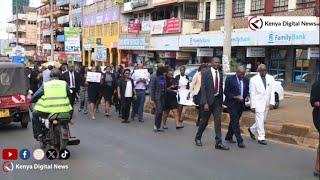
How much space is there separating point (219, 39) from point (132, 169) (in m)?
26.1

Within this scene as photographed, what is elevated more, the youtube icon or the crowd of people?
the crowd of people

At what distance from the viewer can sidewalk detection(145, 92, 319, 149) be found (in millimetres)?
12062

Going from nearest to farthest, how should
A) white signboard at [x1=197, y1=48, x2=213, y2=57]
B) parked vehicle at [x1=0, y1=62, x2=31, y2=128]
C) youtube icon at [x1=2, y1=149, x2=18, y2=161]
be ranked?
youtube icon at [x1=2, y1=149, x2=18, y2=161] → parked vehicle at [x1=0, y1=62, x2=31, y2=128] → white signboard at [x1=197, y1=48, x2=213, y2=57]

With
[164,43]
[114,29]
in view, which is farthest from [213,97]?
[114,29]

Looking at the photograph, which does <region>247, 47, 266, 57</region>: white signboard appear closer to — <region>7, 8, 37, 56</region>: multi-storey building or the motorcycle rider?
the motorcycle rider

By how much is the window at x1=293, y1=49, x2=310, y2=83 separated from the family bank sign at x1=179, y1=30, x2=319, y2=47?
1.41 meters

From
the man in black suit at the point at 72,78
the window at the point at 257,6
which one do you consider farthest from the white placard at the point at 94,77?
the window at the point at 257,6

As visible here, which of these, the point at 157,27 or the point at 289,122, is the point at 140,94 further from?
the point at 157,27

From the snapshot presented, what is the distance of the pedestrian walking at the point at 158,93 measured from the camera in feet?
46.0

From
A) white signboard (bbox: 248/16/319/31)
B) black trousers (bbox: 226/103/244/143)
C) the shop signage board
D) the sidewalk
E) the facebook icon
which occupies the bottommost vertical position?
the sidewalk

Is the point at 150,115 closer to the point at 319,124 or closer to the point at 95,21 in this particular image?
the point at 319,124

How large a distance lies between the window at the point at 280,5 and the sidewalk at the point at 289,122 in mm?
6120

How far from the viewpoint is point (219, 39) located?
34.2 metres

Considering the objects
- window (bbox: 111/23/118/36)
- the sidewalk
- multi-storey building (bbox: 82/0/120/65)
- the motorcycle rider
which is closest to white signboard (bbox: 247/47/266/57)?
the sidewalk
